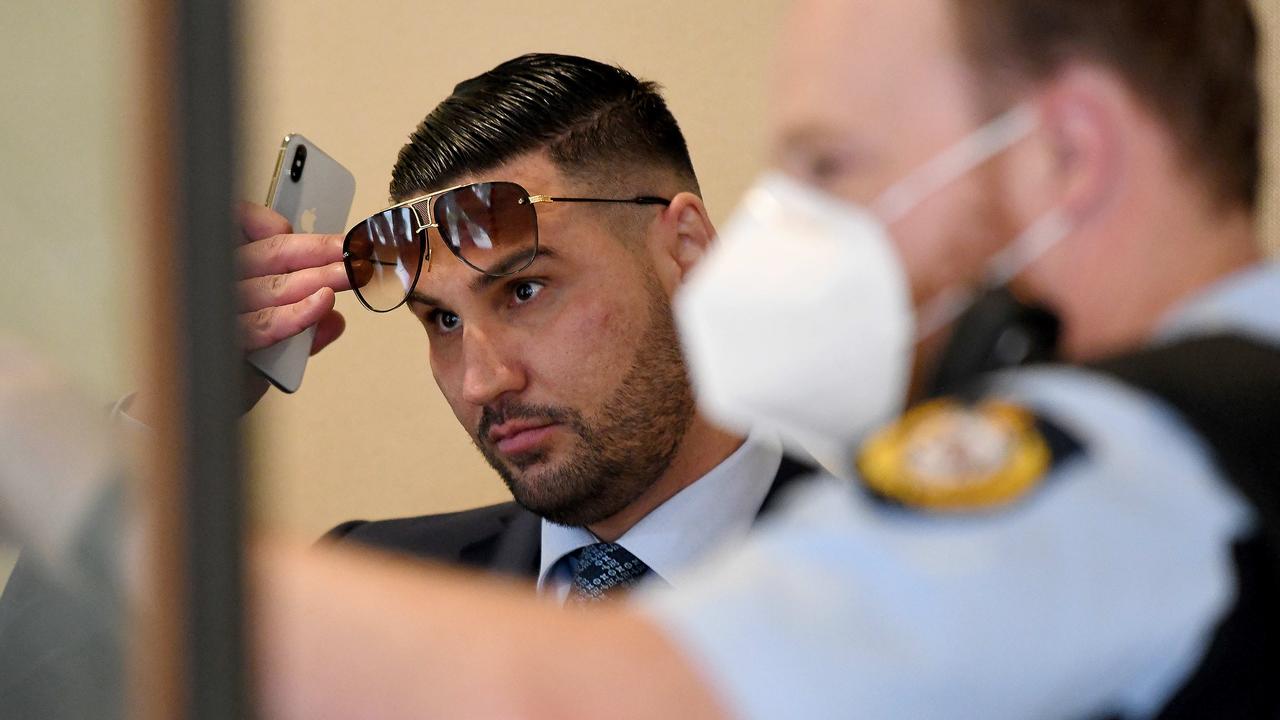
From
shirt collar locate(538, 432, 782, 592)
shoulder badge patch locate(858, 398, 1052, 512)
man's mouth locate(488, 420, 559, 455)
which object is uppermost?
shoulder badge patch locate(858, 398, 1052, 512)

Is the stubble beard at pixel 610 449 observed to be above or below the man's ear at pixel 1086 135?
below

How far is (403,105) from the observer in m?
2.14

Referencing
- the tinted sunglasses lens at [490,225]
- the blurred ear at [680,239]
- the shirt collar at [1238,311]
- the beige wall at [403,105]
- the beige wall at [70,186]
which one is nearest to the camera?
the beige wall at [70,186]

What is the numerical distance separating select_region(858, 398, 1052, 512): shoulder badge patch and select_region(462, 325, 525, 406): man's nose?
3.23 ft

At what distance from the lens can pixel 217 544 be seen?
1.30ft

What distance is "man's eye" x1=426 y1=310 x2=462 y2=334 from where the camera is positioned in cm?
155

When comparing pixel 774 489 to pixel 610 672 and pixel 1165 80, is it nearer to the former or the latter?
pixel 1165 80

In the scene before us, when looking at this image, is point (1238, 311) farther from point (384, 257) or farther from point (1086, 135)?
point (384, 257)

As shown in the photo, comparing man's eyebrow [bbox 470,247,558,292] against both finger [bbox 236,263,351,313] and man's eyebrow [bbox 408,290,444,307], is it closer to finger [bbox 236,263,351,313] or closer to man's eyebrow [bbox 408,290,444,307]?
man's eyebrow [bbox 408,290,444,307]

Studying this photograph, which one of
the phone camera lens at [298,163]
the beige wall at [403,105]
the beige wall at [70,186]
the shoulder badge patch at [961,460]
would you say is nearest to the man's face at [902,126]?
the shoulder badge patch at [961,460]

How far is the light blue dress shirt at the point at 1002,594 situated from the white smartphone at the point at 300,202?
3.60 feet

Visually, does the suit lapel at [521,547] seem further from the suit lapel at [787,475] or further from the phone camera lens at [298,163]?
the phone camera lens at [298,163]

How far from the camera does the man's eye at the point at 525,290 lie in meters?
1.50

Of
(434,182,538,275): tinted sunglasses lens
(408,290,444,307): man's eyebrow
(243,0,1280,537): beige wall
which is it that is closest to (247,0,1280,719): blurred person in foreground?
(434,182,538,275): tinted sunglasses lens
